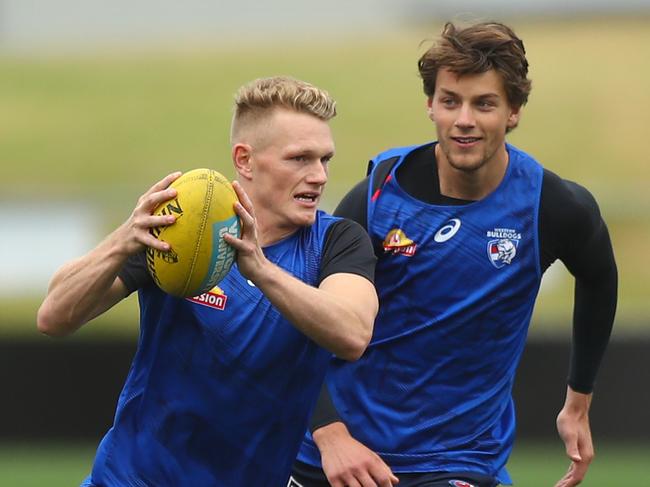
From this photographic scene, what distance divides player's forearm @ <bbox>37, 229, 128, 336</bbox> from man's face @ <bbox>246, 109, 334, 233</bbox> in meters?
0.69

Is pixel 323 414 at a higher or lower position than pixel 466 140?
lower

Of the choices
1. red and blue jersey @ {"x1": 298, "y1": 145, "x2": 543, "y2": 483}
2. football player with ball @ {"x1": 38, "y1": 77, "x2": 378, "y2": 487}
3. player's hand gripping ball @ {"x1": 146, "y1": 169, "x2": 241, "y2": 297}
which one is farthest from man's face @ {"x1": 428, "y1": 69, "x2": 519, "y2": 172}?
player's hand gripping ball @ {"x1": 146, "y1": 169, "x2": 241, "y2": 297}

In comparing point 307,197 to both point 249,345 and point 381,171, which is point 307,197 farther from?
point 381,171

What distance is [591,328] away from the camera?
5.97 m

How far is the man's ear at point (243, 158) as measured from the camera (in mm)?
4805

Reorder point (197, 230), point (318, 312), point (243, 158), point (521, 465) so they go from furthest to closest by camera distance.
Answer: point (521, 465) → point (243, 158) → point (318, 312) → point (197, 230)

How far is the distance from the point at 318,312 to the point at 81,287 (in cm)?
74

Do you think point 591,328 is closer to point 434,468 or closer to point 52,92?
point 434,468

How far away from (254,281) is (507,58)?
1757 millimetres

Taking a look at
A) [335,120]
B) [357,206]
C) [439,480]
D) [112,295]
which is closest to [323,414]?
[439,480]

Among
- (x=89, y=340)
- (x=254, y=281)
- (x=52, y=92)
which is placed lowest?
(x=254, y=281)

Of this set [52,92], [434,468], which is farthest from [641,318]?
[52,92]

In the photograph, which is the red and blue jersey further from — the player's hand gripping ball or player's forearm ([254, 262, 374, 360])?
the player's hand gripping ball

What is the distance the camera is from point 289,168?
15.3 ft
